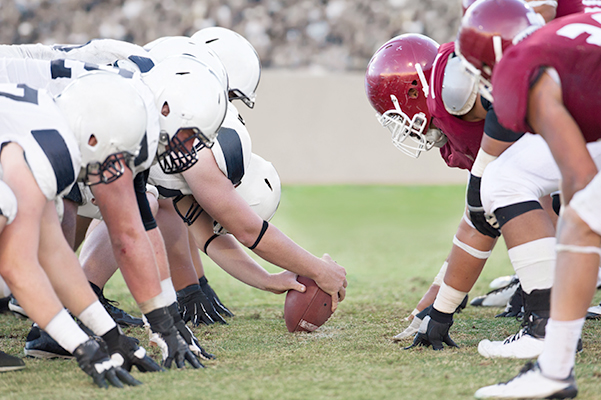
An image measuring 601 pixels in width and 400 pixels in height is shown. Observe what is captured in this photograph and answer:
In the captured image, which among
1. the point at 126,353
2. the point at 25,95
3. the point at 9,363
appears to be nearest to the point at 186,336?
the point at 126,353

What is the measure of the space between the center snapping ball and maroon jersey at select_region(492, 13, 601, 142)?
123 cm

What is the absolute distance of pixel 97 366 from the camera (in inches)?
69.0

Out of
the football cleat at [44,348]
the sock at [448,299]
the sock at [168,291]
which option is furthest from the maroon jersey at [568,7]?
the football cleat at [44,348]

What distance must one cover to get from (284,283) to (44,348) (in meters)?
0.97

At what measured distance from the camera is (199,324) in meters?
2.82

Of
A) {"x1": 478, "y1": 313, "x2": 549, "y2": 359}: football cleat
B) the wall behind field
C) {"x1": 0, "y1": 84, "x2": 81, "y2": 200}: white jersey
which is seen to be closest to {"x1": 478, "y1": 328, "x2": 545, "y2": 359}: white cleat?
{"x1": 478, "y1": 313, "x2": 549, "y2": 359}: football cleat

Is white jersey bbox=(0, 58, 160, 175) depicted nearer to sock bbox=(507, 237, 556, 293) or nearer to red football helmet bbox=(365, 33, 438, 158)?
red football helmet bbox=(365, 33, 438, 158)

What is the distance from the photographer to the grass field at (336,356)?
5.61 feet

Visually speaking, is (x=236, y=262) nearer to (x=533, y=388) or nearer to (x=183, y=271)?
(x=183, y=271)

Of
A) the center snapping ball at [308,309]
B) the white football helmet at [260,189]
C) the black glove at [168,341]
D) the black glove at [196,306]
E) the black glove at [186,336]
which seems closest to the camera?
the black glove at [168,341]

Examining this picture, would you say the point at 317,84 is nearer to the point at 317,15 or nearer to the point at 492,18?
the point at 317,15

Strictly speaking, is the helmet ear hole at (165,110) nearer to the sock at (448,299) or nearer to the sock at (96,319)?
the sock at (96,319)

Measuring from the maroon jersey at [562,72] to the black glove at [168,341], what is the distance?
3.76ft

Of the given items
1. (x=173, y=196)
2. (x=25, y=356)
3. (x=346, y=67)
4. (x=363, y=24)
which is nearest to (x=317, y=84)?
(x=346, y=67)
